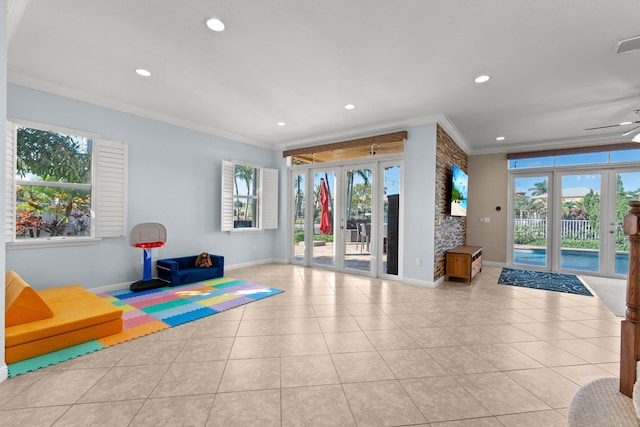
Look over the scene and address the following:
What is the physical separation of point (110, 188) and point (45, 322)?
2.11 m

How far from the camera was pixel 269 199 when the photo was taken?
247 inches

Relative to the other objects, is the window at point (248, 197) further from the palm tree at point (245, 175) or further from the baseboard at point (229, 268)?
the baseboard at point (229, 268)

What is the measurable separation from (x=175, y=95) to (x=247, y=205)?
2.65 metres

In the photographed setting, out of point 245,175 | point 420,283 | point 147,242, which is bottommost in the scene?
point 420,283

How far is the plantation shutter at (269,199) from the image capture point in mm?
6168

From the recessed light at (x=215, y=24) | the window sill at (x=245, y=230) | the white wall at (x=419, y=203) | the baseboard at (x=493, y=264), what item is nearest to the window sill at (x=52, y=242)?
the window sill at (x=245, y=230)

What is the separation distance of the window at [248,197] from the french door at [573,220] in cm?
537

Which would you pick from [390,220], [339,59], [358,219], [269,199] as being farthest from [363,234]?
[339,59]

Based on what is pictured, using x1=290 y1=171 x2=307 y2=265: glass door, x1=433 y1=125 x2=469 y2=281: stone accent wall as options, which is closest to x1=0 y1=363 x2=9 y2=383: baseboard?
x1=290 y1=171 x2=307 y2=265: glass door

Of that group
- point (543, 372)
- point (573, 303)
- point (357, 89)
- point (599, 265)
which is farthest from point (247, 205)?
point (599, 265)

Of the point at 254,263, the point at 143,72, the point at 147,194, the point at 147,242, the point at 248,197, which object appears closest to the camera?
the point at 143,72

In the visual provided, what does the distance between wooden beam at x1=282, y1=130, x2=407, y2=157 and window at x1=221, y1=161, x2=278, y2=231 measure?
685 mm

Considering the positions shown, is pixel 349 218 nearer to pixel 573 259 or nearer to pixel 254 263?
pixel 254 263

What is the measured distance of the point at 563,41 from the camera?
8.16ft
